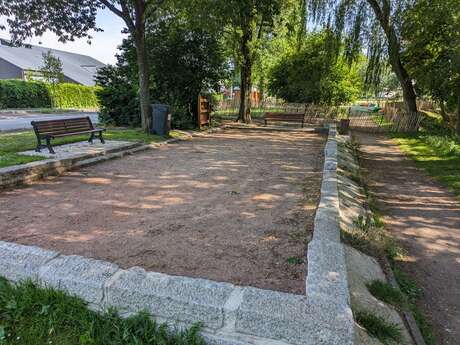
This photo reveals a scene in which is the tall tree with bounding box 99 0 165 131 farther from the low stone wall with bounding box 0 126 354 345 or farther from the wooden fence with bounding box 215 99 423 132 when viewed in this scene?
the wooden fence with bounding box 215 99 423 132

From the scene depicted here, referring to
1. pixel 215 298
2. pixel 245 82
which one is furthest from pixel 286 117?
pixel 215 298

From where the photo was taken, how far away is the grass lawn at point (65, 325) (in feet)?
7.09

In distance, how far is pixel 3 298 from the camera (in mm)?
2535

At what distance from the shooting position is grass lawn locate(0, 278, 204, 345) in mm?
2162

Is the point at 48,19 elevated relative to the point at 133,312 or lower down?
elevated

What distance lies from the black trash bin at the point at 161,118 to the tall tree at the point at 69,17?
0.55 m

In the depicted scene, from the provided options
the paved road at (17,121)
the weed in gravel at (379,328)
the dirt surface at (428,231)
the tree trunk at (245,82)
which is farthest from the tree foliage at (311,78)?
the weed in gravel at (379,328)

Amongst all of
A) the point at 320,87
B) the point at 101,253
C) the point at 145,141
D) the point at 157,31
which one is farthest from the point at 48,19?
the point at 320,87

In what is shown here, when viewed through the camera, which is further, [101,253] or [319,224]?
[319,224]

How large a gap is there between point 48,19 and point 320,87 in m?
15.6

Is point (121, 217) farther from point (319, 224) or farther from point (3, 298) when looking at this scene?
point (319, 224)

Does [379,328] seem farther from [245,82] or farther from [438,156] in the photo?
[245,82]

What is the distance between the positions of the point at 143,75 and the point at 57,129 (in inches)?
172

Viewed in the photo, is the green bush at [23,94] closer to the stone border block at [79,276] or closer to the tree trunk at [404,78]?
the tree trunk at [404,78]
